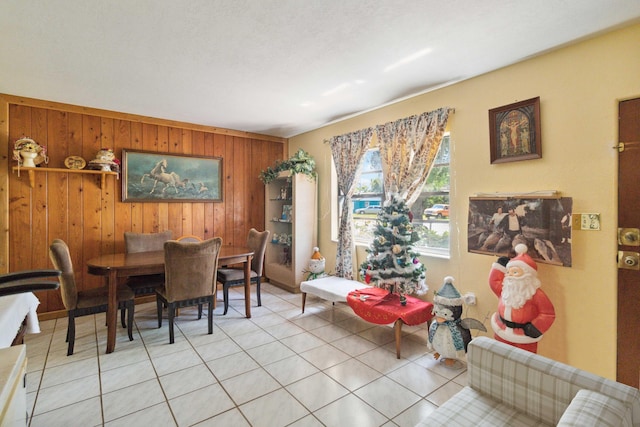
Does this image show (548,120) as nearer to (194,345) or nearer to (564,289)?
(564,289)

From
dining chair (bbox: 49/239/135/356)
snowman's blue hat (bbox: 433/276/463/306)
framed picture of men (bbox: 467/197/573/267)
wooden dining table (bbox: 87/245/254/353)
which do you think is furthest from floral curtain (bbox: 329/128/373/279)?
dining chair (bbox: 49/239/135/356)

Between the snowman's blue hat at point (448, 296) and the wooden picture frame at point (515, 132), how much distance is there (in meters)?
1.15

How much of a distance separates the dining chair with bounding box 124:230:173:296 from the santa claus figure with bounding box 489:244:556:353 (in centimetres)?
334

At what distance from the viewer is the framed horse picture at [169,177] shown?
4047 mm

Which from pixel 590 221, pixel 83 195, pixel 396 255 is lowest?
pixel 396 255

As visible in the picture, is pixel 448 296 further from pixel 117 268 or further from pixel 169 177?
pixel 169 177

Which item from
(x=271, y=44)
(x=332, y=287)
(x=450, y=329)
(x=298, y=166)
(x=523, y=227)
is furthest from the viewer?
(x=298, y=166)

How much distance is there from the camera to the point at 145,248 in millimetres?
3832

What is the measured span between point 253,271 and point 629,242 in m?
Answer: 3.61

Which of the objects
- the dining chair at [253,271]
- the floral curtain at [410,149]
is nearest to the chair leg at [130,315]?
the dining chair at [253,271]

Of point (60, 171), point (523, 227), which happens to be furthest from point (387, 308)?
point (60, 171)

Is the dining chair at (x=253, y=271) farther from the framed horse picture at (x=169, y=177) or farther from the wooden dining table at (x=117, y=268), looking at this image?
the framed horse picture at (x=169, y=177)

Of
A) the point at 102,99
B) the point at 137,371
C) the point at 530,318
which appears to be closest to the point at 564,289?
the point at 530,318

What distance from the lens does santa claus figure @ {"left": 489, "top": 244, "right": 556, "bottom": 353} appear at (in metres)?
2.12
